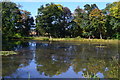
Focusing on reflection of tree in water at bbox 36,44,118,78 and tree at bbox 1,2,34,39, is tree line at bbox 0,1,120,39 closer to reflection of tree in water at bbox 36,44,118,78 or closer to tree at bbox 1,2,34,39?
tree at bbox 1,2,34,39

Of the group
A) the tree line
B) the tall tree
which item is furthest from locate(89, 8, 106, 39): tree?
the tall tree

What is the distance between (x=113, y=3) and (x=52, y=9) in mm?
12459

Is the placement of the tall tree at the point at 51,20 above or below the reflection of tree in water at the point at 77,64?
above

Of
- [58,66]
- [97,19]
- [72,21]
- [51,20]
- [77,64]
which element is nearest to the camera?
[58,66]

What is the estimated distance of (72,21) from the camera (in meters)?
43.3

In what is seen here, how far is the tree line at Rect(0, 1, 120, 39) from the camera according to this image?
1500 inches

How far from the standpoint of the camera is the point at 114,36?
40625mm

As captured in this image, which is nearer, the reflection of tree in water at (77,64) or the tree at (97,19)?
the reflection of tree in water at (77,64)

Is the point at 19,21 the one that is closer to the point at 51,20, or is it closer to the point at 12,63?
the point at 51,20

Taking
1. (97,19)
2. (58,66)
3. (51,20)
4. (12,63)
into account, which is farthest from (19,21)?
(58,66)

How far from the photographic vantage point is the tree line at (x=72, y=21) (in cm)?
3809

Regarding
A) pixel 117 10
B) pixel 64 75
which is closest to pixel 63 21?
pixel 117 10

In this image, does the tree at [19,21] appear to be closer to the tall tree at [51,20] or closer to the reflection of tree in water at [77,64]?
the tall tree at [51,20]

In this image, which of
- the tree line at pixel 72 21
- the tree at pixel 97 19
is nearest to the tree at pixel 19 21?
the tree line at pixel 72 21
